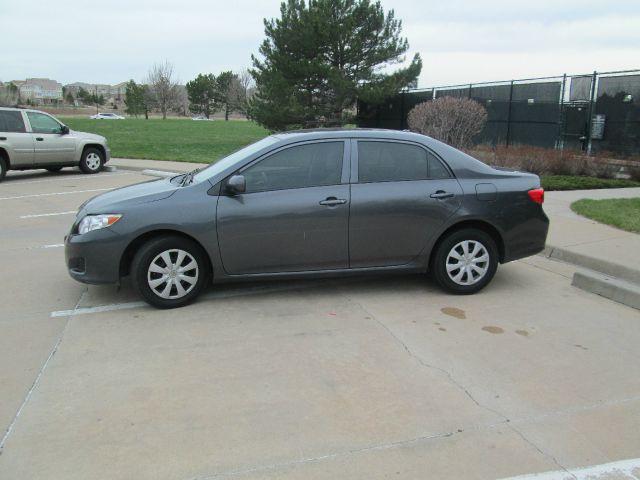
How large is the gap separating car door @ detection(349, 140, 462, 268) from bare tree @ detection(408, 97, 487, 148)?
416 inches

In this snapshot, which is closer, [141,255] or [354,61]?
[141,255]

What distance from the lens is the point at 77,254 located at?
5008mm

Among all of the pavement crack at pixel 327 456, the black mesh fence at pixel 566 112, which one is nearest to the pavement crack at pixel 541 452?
the pavement crack at pixel 327 456

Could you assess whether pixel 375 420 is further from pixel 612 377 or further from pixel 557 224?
pixel 557 224

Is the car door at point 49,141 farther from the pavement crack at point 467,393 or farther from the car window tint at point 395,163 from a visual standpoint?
the pavement crack at point 467,393

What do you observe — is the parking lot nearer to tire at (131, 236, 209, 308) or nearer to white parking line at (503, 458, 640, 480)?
white parking line at (503, 458, 640, 480)

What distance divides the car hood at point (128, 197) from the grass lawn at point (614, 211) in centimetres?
617

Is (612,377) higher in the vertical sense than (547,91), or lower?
lower

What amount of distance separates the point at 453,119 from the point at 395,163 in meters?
11.0

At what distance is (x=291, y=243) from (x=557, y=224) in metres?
4.82

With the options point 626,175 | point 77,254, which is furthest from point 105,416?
point 626,175

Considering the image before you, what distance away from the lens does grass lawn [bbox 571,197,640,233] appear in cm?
786

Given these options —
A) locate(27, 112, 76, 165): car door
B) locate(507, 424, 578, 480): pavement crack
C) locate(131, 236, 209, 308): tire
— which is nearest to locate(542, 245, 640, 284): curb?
locate(507, 424, 578, 480): pavement crack

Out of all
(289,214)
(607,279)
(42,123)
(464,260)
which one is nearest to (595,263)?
(607,279)
